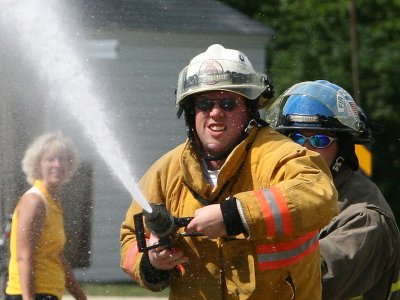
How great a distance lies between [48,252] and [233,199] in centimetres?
307

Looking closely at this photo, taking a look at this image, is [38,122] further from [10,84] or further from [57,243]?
[57,243]

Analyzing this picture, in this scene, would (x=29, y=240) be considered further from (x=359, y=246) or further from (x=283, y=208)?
(x=283, y=208)

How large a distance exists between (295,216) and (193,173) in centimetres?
48

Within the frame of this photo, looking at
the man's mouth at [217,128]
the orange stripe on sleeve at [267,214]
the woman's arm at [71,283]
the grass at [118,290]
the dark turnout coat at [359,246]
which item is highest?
the man's mouth at [217,128]

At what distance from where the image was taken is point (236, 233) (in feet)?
13.5

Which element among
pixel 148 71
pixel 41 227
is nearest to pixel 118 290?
pixel 148 71

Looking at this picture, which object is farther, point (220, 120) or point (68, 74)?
point (68, 74)

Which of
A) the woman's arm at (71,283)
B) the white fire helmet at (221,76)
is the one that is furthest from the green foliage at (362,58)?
the white fire helmet at (221,76)

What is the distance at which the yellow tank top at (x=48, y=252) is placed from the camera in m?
6.92

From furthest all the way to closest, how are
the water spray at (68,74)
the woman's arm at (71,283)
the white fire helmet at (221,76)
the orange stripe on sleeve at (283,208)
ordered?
the woman's arm at (71,283) → the water spray at (68,74) → the white fire helmet at (221,76) → the orange stripe on sleeve at (283,208)

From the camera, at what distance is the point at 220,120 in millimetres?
4484

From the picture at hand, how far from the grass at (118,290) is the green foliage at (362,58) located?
570 centimetres

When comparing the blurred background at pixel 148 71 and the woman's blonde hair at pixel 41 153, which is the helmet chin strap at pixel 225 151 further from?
the blurred background at pixel 148 71

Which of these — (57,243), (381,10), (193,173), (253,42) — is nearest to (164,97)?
(253,42)
